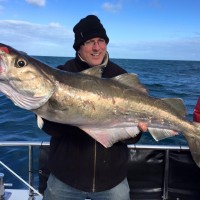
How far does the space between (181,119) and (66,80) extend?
1486 mm

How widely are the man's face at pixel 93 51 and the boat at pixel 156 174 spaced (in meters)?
1.74

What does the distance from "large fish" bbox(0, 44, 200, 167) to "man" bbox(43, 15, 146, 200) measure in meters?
0.20

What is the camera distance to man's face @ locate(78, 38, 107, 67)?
381 centimetres

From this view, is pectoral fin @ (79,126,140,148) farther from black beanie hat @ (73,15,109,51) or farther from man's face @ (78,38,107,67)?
black beanie hat @ (73,15,109,51)

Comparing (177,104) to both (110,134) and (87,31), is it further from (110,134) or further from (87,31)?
(87,31)

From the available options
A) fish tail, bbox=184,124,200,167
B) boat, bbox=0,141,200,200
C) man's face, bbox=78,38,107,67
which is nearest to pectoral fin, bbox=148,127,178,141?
fish tail, bbox=184,124,200,167

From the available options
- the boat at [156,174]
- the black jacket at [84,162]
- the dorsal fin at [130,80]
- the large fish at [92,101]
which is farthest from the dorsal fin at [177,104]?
the boat at [156,174]

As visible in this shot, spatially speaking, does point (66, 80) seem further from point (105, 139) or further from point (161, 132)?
point (161, 132)

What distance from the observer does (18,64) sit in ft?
9.82

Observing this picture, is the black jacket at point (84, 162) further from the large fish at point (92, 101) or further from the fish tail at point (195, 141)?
the fish tail at point (195, 141)

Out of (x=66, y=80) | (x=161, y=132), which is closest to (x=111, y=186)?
(x=161, y=132)

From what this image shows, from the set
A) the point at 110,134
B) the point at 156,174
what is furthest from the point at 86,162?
the point at 156,174

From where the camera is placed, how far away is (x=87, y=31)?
12.8ft

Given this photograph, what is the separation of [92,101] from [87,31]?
1.03 m
